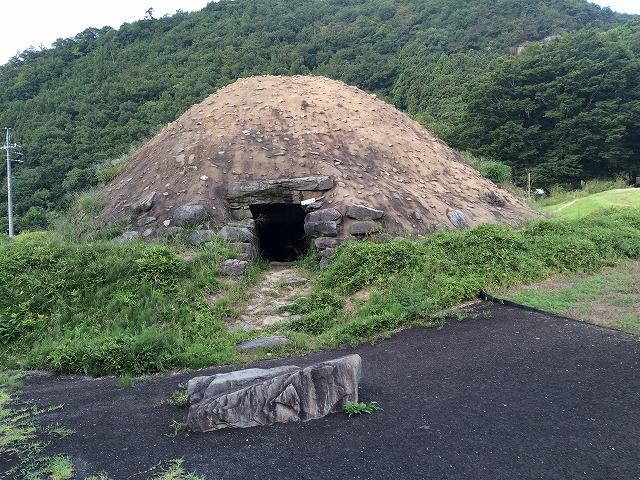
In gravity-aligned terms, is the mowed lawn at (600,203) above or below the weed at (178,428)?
above

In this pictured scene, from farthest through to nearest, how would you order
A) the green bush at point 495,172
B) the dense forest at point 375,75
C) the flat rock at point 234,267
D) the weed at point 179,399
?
the dense forest at point 375,75 < the green bush at point 495,172 < the flat rock at point 234,267 < the weed at point 179,399

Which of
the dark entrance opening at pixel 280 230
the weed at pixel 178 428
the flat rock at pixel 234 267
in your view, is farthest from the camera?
the dark entrance opening at pixel 280 230

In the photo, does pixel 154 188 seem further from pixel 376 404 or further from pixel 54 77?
pixel 54 77

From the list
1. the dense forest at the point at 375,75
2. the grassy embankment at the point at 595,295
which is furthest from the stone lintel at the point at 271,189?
the dense forest at the point at 375,75

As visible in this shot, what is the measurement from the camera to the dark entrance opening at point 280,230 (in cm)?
1025

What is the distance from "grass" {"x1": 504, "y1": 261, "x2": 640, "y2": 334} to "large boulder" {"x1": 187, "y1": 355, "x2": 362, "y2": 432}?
131 inches

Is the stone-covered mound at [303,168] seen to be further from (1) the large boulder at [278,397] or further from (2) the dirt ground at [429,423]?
(1) the large boulder at [278,397]

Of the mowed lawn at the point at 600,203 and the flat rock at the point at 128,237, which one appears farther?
the mowed lawn at the point at 600,203

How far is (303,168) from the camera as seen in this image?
9.56 metres

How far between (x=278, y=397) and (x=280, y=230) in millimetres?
7246

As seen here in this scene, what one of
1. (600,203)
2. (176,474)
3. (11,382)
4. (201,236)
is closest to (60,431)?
(176,474)

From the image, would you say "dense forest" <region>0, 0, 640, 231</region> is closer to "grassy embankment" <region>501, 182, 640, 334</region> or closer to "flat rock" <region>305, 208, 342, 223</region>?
"flat rock" <region>305, 208, 342, 223</region>

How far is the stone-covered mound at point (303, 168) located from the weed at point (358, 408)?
4648mm

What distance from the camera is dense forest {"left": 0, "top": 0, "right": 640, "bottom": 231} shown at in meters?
22.2
